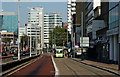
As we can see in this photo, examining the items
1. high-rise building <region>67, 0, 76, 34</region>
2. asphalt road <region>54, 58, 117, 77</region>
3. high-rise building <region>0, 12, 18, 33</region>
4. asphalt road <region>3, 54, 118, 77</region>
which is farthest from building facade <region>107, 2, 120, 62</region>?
high-rise building <region>67, 0, 76, 34</region>

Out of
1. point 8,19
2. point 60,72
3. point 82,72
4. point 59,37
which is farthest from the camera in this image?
point 59,37

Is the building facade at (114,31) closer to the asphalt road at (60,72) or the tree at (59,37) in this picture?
the asphalt road at (60,72)

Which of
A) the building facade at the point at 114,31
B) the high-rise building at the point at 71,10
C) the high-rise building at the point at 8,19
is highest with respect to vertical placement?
the high-rise building at the point at 71,10

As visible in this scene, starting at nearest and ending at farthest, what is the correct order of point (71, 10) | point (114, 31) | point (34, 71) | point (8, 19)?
point (34, 71) → point (114, 31) → point (8, 19) → point (71, 10)

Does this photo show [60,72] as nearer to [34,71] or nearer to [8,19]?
[34,71]

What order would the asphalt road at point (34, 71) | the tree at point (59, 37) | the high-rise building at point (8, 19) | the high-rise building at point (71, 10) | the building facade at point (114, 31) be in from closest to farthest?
the asphalt road at point (34, 71) → the building facade at point (114, 31) → the high-rise building at point (8, 19) → the high-rise building at point (71, 10) → the tree at point (59, 37)

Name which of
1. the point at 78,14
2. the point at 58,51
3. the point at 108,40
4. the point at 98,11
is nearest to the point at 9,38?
the point at 78,14

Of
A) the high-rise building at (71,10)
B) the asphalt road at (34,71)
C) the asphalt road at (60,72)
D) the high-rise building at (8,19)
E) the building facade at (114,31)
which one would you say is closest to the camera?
the asphalt road at (60,72)

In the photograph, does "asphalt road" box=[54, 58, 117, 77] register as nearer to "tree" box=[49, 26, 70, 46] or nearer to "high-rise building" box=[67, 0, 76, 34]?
"tree" box=[49, 26, 70, 46]

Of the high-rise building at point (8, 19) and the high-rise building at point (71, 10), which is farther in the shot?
the high-rise building at point (71, 10)

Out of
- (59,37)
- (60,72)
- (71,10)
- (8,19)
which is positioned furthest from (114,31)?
(59,37)

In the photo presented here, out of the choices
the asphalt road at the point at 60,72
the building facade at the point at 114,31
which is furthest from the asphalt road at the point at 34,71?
the building facade at the point at 114,31

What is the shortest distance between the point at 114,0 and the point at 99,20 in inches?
551

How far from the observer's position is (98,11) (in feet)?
186
